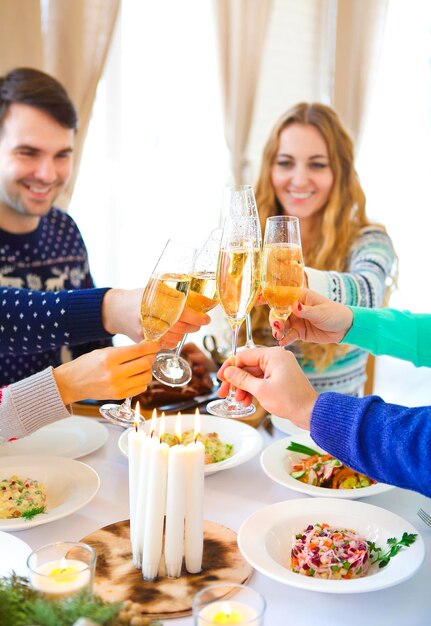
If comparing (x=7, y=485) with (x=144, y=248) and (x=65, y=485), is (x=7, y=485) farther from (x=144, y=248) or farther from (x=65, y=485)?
(x=144, y=248)

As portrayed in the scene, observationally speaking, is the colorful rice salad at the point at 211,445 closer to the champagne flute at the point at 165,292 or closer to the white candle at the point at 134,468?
the champagne flute at the point at 165,292

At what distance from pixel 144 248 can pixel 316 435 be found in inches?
119

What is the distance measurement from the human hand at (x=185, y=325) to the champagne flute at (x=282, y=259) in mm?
198

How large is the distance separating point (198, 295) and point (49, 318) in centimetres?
56

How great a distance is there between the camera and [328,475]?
149cm

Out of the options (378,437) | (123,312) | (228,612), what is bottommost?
(228,612)

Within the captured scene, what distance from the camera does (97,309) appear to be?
1.84 metres

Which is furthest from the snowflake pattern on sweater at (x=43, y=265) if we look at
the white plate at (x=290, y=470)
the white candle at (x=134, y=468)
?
the white candle at (x=134, y=468)

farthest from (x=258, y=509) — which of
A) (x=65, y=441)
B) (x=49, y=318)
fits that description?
(x=49, y=318)

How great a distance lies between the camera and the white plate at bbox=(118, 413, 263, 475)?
1.60 metres

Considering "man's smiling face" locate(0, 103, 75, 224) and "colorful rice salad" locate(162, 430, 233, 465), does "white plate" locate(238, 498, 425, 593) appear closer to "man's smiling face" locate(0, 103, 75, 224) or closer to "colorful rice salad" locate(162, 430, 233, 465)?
"colorful rice salad" locate(162, 430, 233, 465)

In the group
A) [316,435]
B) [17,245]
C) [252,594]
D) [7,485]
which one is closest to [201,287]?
[316,435]

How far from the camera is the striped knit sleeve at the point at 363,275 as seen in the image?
219 centimetres

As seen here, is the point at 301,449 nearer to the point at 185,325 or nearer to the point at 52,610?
the point at 185,325
